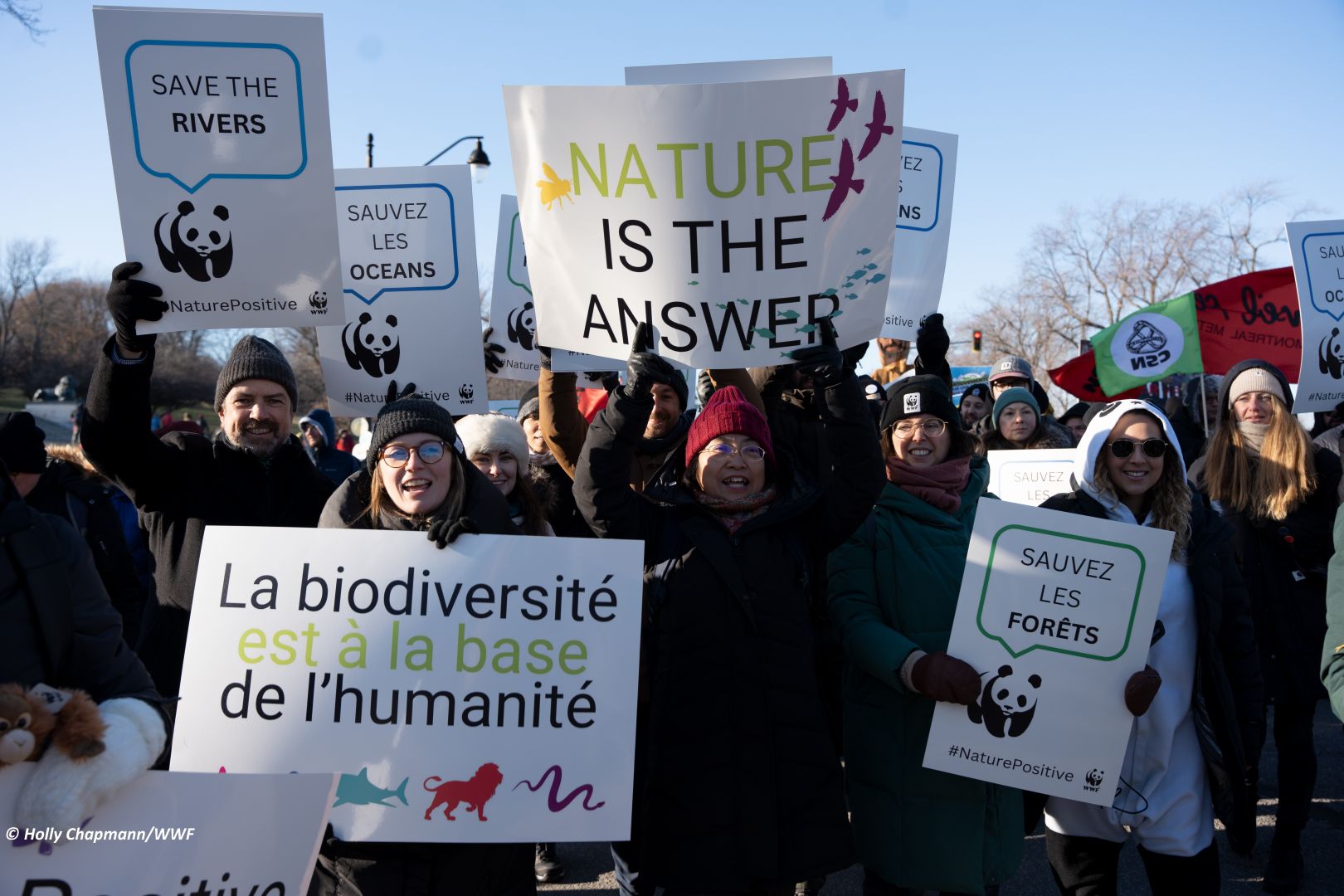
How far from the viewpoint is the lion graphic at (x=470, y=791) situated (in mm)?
2727

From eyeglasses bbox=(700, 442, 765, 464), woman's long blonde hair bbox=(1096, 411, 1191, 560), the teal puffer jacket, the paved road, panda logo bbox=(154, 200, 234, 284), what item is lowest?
the paved road

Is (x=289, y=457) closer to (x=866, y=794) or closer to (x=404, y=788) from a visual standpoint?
(x=404, y=788)

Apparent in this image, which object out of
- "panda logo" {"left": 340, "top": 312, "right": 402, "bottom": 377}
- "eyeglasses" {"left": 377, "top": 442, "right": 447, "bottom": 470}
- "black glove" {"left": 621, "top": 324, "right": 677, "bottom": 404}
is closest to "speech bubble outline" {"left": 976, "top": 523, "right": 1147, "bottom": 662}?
"black glove" {"left": 621, "top": 324, "right": 677, "bottom": 404}

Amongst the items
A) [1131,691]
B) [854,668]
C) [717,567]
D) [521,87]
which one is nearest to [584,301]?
[521,87]

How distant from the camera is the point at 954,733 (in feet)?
10.8

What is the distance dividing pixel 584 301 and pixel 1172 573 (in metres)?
2.11

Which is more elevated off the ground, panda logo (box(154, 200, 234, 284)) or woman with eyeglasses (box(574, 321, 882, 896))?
panda logo (box(154, 200, 234, 284))

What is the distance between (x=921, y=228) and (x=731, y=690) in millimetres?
4037

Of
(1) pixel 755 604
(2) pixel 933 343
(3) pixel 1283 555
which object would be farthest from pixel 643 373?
(3) pixel 1283 555

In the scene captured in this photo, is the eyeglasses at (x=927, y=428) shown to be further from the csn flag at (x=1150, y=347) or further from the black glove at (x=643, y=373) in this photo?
the csn flag at (x=1150, y=347)

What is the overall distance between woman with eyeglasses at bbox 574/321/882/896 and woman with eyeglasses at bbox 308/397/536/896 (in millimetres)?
352

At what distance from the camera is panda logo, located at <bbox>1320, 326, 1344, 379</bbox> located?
6.19 metres

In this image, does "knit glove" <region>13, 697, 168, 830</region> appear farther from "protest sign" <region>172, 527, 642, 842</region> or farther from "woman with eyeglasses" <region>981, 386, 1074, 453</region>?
"woman with eyeglasses" <region>981, 386, 1074, 453</region>

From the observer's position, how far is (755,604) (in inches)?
123
